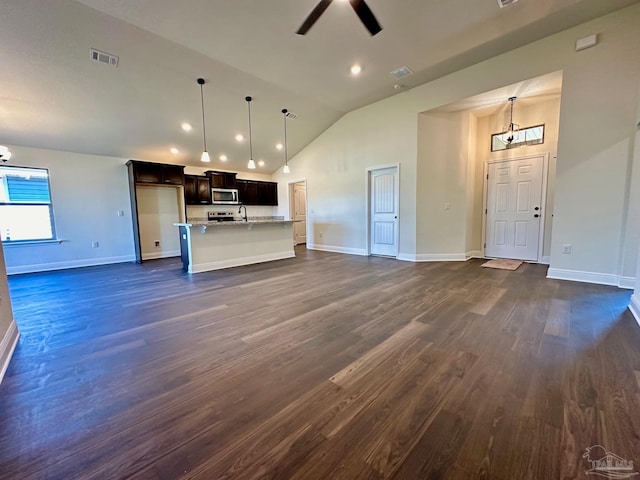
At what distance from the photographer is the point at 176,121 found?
5266 mm

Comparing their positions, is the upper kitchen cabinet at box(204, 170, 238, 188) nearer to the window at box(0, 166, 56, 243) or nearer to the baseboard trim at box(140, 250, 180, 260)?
the baseboard trim at box(140, 250, 180, 260)

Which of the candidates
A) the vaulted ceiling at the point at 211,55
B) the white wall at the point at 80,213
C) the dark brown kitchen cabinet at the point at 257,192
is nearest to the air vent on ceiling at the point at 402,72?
the vaulted ceiling at the point at 211,55

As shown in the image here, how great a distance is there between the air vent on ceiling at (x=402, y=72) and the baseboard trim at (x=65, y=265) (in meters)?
6.79

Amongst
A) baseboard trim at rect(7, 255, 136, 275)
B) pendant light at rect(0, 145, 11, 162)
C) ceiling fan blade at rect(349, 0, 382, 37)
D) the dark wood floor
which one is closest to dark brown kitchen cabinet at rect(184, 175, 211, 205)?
baseboard trim at rect(7, 255, 136, 275)

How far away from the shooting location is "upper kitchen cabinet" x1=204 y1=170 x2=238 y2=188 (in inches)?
287

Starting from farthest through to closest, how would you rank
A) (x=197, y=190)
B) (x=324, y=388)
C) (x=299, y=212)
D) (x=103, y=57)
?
(x=299, y=212)
(x=197, y=190)
(x=103, y=57)
(x=324, y=388)

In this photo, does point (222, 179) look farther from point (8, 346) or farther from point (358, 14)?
point (8, 346)

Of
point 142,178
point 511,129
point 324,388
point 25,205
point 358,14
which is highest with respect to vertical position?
point 358,14

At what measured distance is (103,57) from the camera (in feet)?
11.7

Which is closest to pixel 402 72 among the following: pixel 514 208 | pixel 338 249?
pixel 514 208

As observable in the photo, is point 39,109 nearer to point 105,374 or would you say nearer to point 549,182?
point 105,374

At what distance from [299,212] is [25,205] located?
6140 millimetres

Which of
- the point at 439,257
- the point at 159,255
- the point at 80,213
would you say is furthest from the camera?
the point at 159,255

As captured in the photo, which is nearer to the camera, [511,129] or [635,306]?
[635,306]
